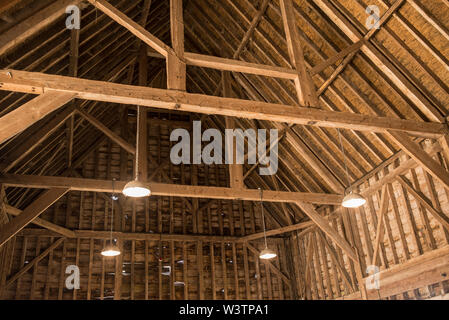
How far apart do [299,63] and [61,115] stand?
5388 millimetres

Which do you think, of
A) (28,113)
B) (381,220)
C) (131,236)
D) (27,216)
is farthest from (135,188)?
(131,236)

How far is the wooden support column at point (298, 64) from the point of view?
695 centimetres

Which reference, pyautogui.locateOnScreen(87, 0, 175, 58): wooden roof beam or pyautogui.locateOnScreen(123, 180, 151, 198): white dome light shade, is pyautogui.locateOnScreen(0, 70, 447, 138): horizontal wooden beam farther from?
pyautogui.locateOnScreen(123, 180, 151, 198): white dome light shade

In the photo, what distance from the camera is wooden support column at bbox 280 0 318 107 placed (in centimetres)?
695

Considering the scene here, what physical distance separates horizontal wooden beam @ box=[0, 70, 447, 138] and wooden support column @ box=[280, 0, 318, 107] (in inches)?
10.9

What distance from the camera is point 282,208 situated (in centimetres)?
1392

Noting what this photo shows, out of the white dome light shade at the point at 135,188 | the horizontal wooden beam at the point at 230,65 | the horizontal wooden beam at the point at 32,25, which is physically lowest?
the white dome light shade at the point at 135,188

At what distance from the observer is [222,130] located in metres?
14.7

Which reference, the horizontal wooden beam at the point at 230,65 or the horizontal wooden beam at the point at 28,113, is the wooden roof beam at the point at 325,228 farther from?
the horizontal wooden beam at the point at 28,113

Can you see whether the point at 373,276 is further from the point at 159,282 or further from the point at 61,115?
the point at 61,115

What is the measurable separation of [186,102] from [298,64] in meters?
2.32

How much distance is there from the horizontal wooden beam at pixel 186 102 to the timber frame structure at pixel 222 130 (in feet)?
0.07

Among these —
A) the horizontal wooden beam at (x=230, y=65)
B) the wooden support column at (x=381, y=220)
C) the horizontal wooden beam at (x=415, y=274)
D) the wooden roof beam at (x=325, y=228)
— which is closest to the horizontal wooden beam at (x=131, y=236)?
the wooden roof beam at (x=325, y=228)

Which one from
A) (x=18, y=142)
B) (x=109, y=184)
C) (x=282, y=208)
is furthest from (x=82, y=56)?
(x=282, y=208)
